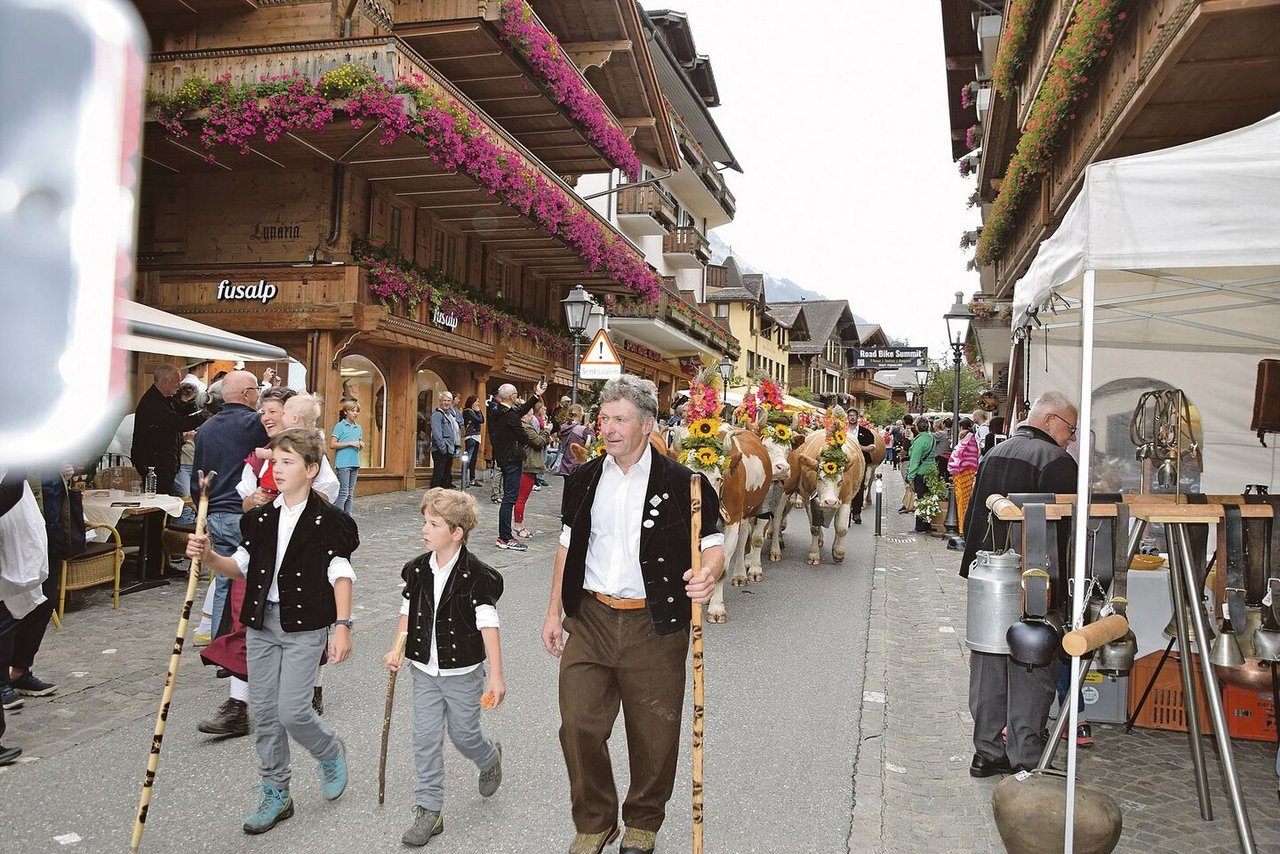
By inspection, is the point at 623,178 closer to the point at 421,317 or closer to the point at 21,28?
the point at 421,317

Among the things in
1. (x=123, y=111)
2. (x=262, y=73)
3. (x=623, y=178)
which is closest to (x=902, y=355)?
(x=623, y=178)

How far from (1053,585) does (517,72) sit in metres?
17.5

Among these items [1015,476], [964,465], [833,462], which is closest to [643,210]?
[964,465]

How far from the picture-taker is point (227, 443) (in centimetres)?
591

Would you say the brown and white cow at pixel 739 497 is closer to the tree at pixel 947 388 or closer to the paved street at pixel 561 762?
the paved street at pixel 561 762

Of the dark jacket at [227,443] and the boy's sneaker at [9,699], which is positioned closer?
the boy's sneaker at [9,699]

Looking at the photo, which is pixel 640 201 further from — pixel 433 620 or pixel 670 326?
pixel 433 620

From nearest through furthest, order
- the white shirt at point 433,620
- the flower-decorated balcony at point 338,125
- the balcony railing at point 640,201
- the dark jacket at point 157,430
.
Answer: the white shirt at point 433,620 → the dark jacket at point 157,430 → the flower-decorated balcony at point 338,125 → the balcony railing at point 640,201

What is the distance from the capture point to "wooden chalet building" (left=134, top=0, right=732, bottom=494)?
47.0 feet

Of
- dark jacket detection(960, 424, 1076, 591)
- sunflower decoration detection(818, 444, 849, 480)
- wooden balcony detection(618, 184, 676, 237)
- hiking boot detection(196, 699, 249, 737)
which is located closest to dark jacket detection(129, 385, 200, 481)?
hiking boot detection(196, 699, 249, 737)

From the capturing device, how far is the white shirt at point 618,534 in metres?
3.69

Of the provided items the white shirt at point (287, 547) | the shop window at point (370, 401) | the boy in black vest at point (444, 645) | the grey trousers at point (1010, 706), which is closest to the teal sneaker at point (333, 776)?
the boy in black vest at point (444, 645)

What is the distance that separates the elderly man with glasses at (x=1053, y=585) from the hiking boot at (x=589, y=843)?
85.4 inches

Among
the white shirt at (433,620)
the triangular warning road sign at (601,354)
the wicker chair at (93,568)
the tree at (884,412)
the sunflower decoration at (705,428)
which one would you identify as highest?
the tree at (884,412)
